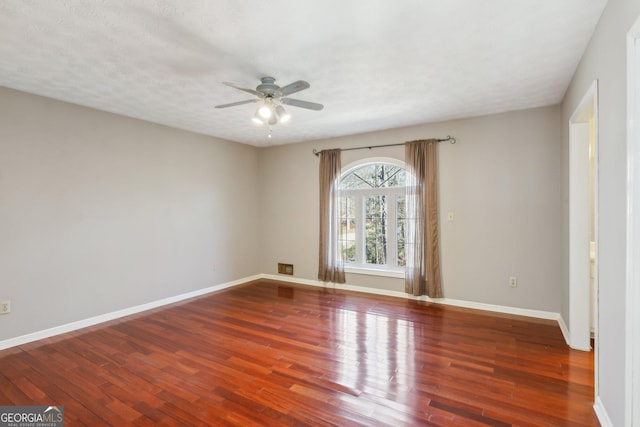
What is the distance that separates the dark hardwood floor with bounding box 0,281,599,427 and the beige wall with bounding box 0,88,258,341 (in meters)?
0.49

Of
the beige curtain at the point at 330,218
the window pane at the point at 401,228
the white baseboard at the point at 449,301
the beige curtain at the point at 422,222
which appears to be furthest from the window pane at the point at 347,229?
the beige curtain at the point at 422,222

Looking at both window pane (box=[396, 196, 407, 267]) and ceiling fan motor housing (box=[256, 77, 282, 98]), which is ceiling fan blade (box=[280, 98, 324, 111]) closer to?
ceiling fan motor housing (box=[256, 77, 282, 98])

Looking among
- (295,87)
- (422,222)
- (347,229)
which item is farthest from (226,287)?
(295,87)

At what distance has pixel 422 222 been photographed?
4.66 metres

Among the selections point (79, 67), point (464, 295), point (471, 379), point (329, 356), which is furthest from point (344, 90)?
point (464, 295)

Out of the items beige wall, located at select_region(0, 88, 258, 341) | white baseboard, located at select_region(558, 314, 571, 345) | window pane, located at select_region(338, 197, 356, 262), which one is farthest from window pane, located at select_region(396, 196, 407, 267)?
beige wall, located at select_region(0, 88, 258, 341)

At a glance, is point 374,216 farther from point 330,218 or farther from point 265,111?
point 265,111

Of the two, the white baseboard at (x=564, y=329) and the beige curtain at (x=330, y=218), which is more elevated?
the beige curtain at (x=330, y=218)

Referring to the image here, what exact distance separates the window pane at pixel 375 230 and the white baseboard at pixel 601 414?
324cm

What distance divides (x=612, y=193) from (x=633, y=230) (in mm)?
390

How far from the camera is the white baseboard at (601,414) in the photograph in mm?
1921

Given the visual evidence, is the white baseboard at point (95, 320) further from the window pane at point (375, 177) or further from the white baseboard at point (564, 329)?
the white baseboard at point (564, 329)

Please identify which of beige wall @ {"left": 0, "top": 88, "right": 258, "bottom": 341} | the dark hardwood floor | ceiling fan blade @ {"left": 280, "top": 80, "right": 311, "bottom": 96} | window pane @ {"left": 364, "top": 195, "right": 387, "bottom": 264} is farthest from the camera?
window pane @ {"left": 364, "top": 195, "right": 387, "bottom": 264}

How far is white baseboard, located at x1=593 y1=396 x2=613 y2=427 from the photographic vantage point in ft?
6.30
